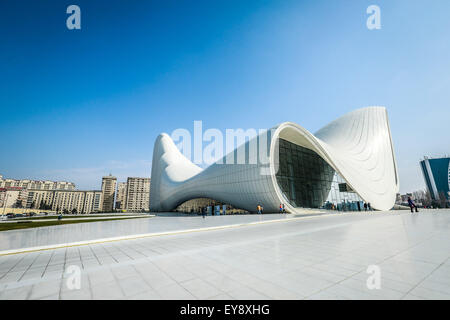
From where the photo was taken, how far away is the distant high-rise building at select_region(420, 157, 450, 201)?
8256 centimetres

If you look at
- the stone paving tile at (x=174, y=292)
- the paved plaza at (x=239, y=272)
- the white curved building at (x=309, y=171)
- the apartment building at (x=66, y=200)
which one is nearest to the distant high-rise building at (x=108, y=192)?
the apartment building at (x=66, y=200)

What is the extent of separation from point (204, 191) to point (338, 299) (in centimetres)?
2597

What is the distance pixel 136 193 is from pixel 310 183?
298 ft

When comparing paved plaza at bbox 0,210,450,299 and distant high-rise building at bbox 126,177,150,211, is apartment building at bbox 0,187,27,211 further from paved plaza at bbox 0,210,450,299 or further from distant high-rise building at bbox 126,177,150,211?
paved plaza at bbox 0,210,450,299

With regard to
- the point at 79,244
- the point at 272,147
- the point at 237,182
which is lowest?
the point at 79,244

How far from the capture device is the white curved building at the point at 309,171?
18969mm

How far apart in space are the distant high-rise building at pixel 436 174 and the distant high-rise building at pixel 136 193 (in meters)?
126

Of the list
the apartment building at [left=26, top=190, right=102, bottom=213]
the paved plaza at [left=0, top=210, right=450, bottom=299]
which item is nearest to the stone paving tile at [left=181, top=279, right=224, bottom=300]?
the paved plaza at [left=0, top=210, right=450, bottom=299]

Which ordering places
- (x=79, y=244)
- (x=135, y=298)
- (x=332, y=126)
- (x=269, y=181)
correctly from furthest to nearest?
1. (x=332, y=126)
2. (x=269, y=181)
3. (x=79, y=244)
4. (x=135, y=298)

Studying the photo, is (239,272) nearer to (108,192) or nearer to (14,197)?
(14,197)

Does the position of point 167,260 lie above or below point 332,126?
below

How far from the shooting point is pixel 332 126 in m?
34.4
